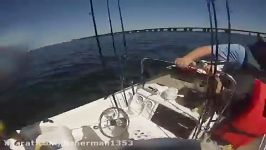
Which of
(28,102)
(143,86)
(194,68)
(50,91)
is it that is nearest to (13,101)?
(28,102)

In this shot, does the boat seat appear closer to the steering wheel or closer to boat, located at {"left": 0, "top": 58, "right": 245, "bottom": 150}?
boat, located at {"left": 0, "top": 58, "right": 245, "bottom": 150}

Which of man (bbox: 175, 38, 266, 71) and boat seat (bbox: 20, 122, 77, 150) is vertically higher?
man (bbox: 175, 38, 266, 71)

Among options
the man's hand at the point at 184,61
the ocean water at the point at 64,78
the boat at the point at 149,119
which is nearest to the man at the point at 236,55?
the man's hand at the point at 184,61

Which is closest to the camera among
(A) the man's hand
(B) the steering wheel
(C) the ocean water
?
(B) the steering wheel

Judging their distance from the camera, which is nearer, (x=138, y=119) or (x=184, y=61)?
(x=184, y=61)

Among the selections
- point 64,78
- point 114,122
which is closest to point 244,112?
point 114,122

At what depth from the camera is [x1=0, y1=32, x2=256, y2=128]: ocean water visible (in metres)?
2.76

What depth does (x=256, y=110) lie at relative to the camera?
1.54 m

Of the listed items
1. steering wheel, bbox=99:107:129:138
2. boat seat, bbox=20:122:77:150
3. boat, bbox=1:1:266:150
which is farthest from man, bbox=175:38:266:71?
boat seat, bbox=20:122:77:150

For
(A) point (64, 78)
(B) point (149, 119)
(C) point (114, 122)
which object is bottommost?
(A) point (64, 78)

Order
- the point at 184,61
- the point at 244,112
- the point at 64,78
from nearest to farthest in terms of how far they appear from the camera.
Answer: the point at 244,112 < the point at 184,61 < the point at 64,78

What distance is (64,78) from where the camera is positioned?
4.25m

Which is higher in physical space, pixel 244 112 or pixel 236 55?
pixel 236 55

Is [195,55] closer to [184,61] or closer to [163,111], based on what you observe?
[184,61]
